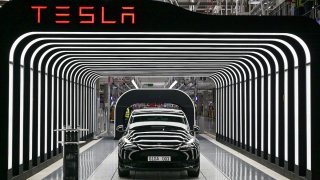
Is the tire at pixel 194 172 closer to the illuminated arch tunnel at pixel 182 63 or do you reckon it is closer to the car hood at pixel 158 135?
the car hood at pixel 158 135

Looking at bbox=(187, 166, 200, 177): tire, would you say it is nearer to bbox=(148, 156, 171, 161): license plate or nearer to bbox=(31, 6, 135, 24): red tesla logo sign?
bbox=(148, 156, 171, 161): license plate

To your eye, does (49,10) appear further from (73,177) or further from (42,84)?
(42,84)

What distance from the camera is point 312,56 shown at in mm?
10711

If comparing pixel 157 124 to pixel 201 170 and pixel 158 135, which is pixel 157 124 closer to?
pixel 158 135

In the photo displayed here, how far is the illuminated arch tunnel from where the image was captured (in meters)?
10.3

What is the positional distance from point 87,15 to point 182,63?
8676 millimetres

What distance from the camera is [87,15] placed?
32.5 ft

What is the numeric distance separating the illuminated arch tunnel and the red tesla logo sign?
125 mm

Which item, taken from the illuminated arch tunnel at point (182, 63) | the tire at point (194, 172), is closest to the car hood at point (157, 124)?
the tire at point (194, 172)

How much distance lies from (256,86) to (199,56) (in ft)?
8.15

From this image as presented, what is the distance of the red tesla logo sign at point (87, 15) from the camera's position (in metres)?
9.80

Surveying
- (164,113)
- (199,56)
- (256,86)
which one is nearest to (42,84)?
(164,113)

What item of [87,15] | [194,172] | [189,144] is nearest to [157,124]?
[189,144]

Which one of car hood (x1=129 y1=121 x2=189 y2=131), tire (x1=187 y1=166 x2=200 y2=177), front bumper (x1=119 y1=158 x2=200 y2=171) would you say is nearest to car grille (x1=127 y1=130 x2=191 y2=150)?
front bumper (x1=119 y1=158 x2=200 y2=171)
